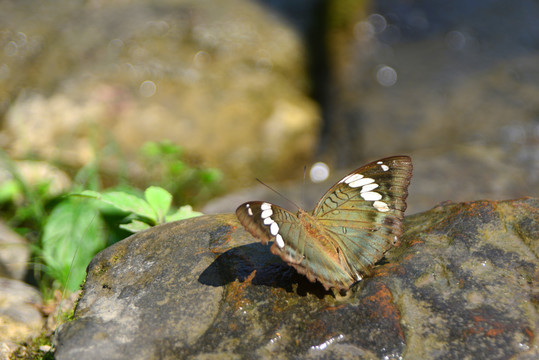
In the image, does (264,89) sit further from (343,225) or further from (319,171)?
(343,225)

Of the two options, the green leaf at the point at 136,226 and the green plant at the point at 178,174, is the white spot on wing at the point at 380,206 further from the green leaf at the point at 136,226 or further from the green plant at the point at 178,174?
the green plant at the point at 178,174

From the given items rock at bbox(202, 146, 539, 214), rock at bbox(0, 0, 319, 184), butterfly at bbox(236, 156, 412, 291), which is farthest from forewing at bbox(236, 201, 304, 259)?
rock at bbox(0, 0, 319, 184)

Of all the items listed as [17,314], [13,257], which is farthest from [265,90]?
[17,314]

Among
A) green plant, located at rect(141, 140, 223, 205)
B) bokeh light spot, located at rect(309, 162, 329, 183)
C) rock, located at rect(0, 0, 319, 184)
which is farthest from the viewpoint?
bokeh light spot, located at rect(309, 162, 329, 183)

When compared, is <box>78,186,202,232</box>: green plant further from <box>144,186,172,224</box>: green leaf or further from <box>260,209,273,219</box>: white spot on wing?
<box>260,209,273,219</box>: white spot on wing

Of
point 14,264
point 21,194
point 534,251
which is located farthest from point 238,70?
point 534,251
